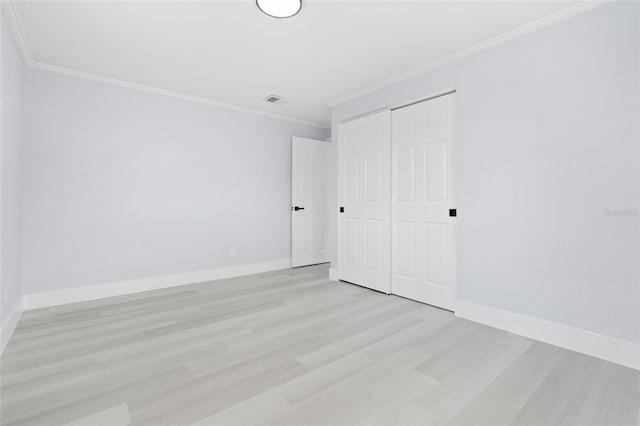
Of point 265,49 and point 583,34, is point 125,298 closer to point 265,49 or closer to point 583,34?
point 265,49

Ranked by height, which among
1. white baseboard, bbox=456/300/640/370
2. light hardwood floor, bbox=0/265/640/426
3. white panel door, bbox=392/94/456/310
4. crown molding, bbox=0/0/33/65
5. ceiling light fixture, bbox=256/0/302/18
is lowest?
light hardwood floor, bbox=0/265/640/426

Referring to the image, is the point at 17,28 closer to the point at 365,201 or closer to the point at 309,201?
the point at 365,201

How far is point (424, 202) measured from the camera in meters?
3.24

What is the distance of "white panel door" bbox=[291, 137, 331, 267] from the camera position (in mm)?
5148

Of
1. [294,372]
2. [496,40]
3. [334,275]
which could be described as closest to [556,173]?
[496,40]

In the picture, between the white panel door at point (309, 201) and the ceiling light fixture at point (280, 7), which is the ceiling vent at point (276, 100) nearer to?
the white panel door at point (309, 201)

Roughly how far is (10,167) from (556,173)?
443 centimetres

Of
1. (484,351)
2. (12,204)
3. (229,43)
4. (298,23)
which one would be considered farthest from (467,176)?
(12,204)

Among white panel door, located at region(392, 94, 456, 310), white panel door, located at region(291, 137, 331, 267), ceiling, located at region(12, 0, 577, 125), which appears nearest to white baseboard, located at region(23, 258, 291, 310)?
white panel door, located at region(291, 137, 331, 267)

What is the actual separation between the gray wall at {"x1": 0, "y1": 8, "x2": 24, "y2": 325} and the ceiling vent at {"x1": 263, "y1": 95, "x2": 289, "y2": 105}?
2.51m

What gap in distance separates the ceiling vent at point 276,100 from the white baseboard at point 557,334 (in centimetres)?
336

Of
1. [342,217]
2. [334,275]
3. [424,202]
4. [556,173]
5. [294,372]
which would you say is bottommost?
[294,372]

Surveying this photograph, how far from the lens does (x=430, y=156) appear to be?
318cm

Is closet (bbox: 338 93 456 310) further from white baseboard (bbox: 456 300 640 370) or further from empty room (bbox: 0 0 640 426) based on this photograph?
white baseboard (bbox: 456 300 640 370)
